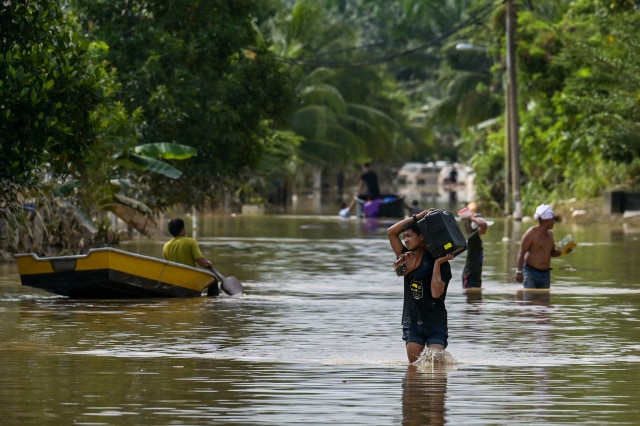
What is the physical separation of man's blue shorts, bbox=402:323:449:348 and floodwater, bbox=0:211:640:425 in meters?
0.24

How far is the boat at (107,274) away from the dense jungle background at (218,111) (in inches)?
64.1

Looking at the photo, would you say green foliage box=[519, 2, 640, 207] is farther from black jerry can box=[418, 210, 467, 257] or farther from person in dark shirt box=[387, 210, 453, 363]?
black jerry can box=[418, 210, 467, 257]

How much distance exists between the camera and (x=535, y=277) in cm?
2275

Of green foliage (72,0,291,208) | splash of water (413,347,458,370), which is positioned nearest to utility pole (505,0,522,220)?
green foliage (72,0,291,208)

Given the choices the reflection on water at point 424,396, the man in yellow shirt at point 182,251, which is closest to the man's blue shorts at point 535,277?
the man in yellow shirt at point 182,251

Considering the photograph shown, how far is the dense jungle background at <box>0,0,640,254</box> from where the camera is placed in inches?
884

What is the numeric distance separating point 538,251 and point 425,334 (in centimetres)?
861

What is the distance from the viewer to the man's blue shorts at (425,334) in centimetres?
1376

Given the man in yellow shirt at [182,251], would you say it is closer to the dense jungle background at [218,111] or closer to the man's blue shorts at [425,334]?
the dense jungle background at [218,111]

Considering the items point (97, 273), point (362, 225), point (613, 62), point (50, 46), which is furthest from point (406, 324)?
point (362, 225)


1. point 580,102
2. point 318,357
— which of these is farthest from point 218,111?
point 318,357

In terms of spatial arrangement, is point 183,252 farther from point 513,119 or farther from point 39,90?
point 513,119

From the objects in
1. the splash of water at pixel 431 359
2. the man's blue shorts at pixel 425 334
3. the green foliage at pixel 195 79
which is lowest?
the splash of water at pixel 431 359

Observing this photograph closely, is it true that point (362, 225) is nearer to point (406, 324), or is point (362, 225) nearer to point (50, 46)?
point (50, 46)
